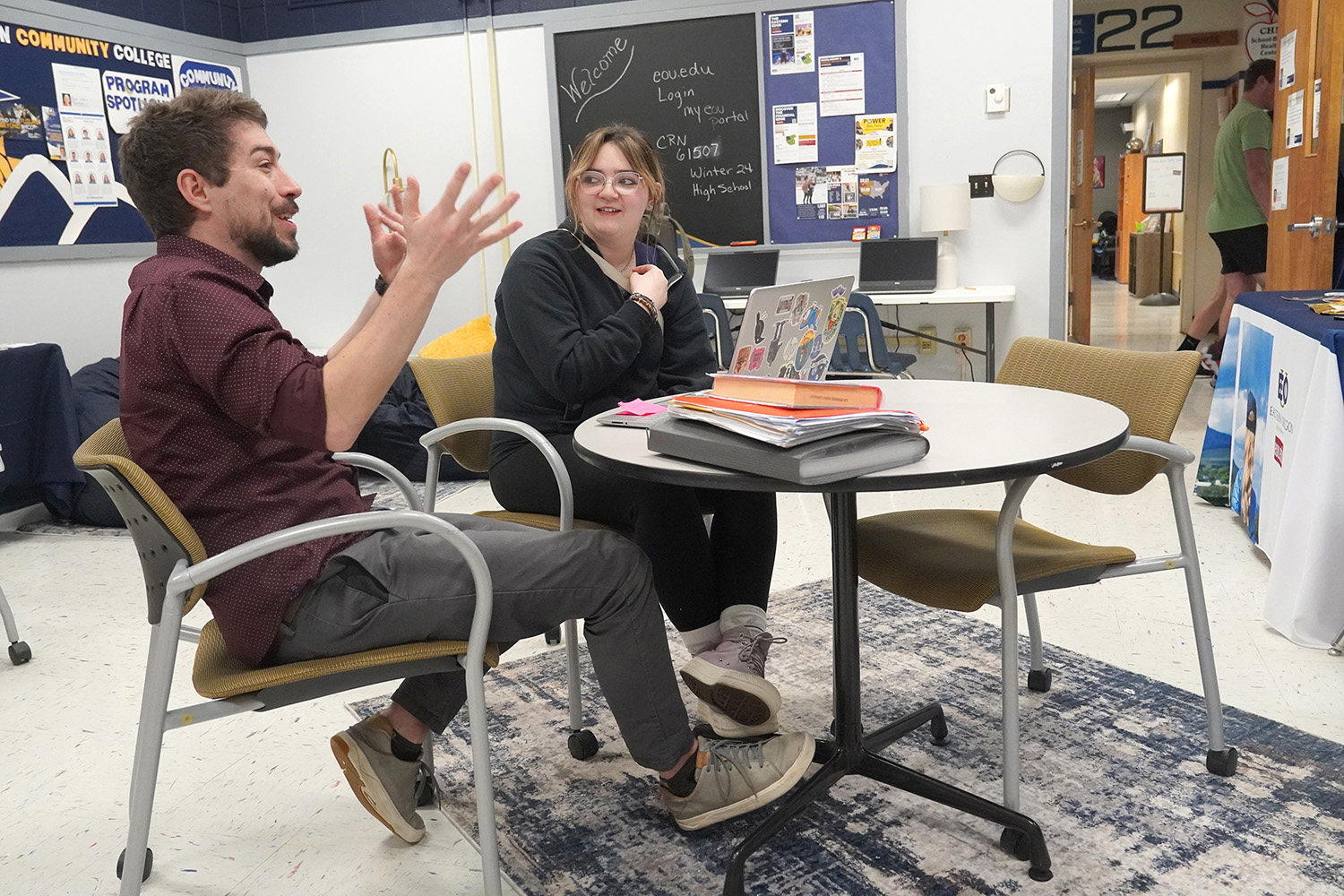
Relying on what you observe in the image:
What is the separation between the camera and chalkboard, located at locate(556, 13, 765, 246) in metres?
5.52

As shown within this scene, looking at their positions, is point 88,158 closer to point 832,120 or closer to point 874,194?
point 832,120

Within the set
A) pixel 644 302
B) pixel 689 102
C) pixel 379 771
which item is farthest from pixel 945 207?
pixel 379 771

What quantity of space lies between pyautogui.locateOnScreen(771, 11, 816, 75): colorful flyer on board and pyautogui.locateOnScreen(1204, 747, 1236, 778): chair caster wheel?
4.34 m

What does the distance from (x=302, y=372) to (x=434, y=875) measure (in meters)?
0.87

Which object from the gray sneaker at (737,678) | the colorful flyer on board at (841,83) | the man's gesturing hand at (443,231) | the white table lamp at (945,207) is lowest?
the gray sneaker at (737,678)

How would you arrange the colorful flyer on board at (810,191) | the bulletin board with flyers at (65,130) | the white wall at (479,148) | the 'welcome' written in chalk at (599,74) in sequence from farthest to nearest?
the 'welcome' written in chalk at (599,74) → the colorful flyer on board at (810,191) → the white wall at (479,148) → the bulletin board with flyers at (65,130)

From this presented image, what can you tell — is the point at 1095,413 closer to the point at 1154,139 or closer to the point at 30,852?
the point at 30,852

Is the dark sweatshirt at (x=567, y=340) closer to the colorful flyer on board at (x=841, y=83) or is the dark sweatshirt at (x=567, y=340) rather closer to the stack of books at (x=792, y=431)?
the stack of books at (x=792, y=431)

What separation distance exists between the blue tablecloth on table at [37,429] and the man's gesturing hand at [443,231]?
3.14m

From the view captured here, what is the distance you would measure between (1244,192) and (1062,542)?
494cm

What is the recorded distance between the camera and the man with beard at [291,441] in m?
1.35

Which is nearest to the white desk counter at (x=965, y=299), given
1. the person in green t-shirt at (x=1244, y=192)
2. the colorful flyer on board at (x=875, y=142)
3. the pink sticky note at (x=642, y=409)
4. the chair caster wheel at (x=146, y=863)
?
the colorful flyer on board at (x=875, y=142)

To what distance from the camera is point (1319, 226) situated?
149 inches

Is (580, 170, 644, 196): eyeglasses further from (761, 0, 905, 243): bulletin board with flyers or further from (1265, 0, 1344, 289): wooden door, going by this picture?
(761, 0, 905, 243): bulletin board with flyers
